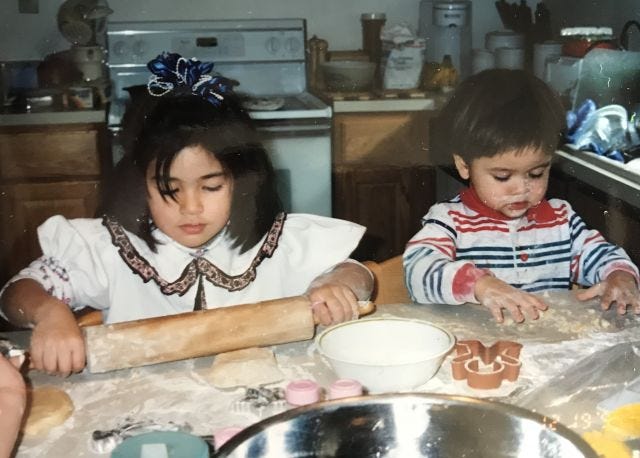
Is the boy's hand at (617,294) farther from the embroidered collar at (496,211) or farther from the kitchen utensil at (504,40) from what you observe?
the kitchen utensil at (504,40)

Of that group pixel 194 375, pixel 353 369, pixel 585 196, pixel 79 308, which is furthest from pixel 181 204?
pixel 585 196

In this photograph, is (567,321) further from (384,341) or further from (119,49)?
(119,49)

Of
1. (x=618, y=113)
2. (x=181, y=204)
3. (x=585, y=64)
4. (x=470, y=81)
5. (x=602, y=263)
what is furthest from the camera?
(x=585, y=64)

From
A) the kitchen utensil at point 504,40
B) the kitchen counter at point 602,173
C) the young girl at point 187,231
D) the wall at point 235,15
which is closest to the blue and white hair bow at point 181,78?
the young girl at point 187,231

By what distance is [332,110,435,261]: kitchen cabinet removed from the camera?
7.87 ft

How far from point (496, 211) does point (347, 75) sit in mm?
1347

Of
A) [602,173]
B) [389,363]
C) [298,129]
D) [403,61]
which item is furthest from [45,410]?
[403,61]

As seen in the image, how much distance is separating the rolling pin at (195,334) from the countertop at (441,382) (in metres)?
0.02

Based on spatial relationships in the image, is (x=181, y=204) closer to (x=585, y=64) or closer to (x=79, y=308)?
(x=79, y=308)

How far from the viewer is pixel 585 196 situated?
1.73m

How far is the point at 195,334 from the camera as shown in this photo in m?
0.85

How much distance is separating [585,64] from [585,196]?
489 mm

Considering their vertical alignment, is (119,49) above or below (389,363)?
above

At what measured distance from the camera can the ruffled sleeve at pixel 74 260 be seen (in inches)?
42.6
